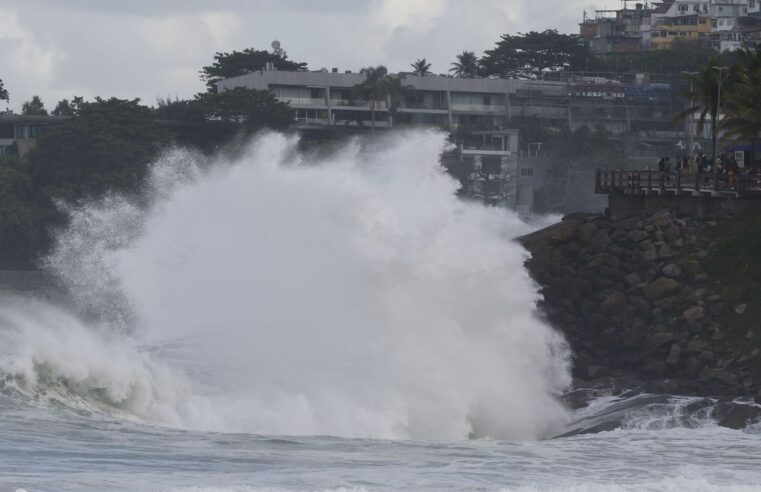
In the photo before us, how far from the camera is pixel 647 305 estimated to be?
1686 inches

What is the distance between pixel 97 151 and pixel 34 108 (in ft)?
110

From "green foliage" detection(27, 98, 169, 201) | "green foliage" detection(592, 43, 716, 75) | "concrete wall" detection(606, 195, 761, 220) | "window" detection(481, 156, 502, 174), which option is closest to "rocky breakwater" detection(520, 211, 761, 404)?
"concrete wall" detection(606, 195, 761, 220)

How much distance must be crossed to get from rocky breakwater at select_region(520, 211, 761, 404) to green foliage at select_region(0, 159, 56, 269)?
185 feet

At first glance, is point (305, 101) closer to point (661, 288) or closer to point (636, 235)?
point (636, 235)

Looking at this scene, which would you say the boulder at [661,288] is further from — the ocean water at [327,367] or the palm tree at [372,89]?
the palm tree at [372,89]

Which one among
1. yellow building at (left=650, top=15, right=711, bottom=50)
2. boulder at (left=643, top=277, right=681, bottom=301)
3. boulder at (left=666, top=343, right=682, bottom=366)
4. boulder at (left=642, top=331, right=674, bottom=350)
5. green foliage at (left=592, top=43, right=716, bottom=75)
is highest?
yellow building at (left=650, top=15, right=711, bottom=50)

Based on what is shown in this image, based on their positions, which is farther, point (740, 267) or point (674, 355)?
point (740, 267)

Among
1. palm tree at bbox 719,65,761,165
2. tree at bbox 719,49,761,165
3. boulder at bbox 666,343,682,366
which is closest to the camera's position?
boulder at bbox 666,343,682,366

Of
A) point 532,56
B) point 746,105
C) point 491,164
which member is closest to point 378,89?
point 491,164

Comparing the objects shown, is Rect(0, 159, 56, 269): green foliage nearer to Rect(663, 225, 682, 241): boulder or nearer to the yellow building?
Rect(663, 225, 682, 241): boulder

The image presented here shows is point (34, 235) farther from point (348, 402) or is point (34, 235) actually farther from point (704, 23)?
point (704, 23)

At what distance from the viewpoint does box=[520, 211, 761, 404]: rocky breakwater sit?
39.3 meters

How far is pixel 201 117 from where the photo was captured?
4862 inches

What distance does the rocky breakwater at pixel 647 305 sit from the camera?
129 feet
